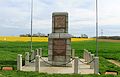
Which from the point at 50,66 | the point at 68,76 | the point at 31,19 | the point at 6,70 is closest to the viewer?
the point at 68,76

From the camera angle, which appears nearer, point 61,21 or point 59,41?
point 59,41

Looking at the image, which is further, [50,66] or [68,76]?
[50,66]

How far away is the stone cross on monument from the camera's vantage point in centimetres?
2117

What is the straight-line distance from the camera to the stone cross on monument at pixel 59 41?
69.5 feet

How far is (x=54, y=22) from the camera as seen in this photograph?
2166cm

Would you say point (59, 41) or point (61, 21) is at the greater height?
point (61, 21)

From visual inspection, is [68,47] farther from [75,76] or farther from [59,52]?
[75,76]

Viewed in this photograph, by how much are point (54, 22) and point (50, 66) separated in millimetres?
3284

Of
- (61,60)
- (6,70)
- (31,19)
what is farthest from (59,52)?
(31,19)

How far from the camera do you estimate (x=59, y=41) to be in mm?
21281

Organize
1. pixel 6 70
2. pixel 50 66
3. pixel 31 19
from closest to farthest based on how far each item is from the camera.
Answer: pixel 6 70 → pixel 50 66 → pixel 31 19

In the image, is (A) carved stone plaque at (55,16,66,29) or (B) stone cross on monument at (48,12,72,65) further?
(A) carved stone plaque at (55,16,66,29)

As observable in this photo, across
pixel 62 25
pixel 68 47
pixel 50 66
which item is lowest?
pixel 50 66

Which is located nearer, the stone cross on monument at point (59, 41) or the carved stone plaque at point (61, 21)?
the stone cross on monument at point (59, 41)
